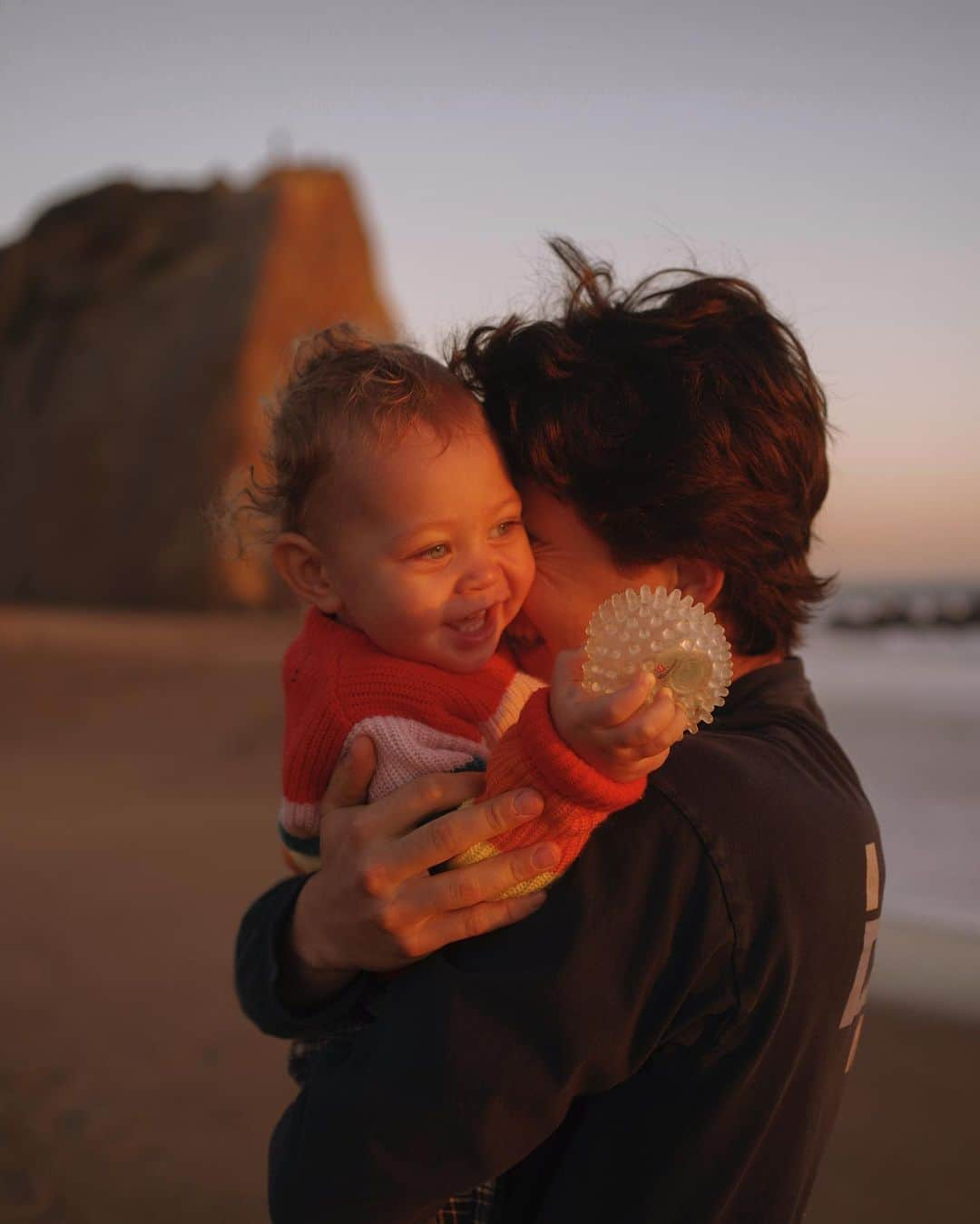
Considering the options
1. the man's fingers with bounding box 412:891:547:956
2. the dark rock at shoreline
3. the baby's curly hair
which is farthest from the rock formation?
the man's fingers with bounding box 412:891:547:956

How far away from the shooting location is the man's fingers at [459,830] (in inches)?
41.2

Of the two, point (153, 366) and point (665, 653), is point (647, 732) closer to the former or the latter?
point (665, 653)

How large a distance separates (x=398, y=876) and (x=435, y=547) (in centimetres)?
53

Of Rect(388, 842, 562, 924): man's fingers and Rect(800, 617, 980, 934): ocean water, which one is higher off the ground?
Rect(388, 842, 562, 924): man's fingers

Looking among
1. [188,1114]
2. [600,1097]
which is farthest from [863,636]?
[600,1097]

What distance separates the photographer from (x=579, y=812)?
3.38 ft

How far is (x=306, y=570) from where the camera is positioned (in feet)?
5.37

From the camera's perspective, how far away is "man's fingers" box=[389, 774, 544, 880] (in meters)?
A: 1.05

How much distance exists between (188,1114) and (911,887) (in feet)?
11.5

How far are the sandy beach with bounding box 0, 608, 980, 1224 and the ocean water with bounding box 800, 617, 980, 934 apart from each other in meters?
1.09

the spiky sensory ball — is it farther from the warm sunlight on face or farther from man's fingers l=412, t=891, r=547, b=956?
the warm sunlight on face

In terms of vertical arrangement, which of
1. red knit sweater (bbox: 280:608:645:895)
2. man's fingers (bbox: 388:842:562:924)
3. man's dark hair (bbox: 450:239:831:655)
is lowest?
man's fingers (bbox: 388:842:562:924)

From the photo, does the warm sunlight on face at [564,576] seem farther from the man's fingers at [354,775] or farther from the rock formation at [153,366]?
the rock formation at [153,366]

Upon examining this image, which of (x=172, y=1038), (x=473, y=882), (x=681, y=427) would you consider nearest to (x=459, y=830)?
(x=473, y=882)
